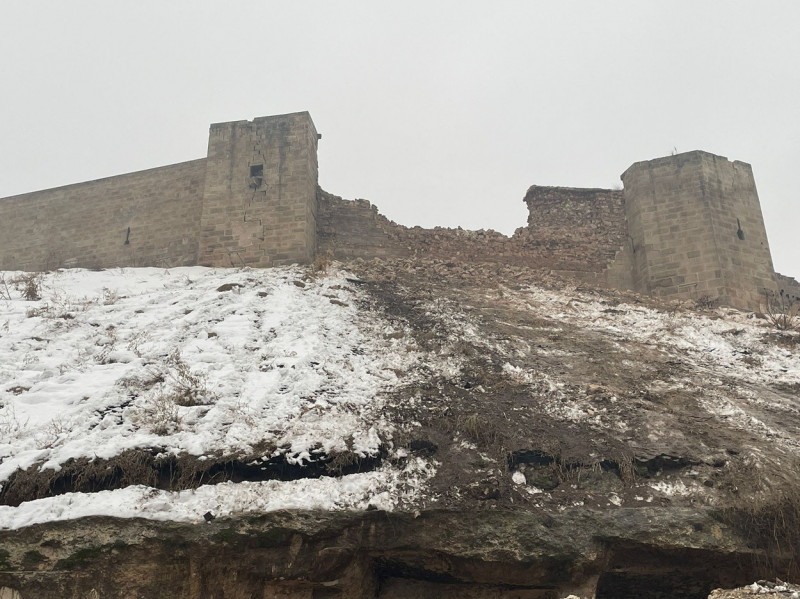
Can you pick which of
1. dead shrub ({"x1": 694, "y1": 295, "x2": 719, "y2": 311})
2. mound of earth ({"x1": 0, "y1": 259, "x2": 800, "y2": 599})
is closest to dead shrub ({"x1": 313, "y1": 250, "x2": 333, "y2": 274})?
mound of earth ({"x1": 0, "y1": 259, "x2": 800, "y2": 599})

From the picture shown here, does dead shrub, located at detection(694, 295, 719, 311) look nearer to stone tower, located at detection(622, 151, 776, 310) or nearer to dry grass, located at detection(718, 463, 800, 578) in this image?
stone tower, located at detection(622, 151, 776, 310)

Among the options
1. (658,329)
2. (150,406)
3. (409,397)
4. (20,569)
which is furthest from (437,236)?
(20,569)

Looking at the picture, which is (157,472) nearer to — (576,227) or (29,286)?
(29,286)

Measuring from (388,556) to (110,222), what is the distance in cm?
1186

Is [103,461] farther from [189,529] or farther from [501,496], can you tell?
[501,496]

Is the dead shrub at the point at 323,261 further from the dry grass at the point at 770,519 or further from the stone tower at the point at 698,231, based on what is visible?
the dry grass at the point at 770,519

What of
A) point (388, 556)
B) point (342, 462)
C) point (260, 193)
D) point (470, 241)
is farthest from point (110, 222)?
point (388, 556)

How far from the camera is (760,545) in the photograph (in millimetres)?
5594

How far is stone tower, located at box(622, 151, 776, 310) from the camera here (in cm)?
1330

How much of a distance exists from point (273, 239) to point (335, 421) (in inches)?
285

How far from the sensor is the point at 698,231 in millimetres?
13695

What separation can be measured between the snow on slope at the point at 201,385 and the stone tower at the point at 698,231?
698cm

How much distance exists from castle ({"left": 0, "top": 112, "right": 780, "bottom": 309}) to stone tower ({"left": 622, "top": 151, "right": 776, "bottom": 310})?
24 millimetres

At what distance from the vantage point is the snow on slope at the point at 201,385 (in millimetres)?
5602
